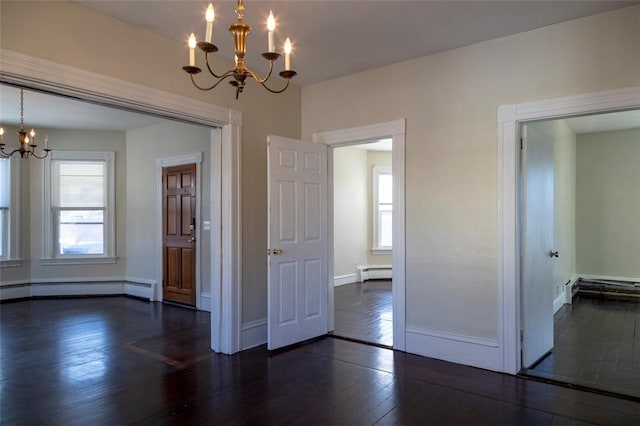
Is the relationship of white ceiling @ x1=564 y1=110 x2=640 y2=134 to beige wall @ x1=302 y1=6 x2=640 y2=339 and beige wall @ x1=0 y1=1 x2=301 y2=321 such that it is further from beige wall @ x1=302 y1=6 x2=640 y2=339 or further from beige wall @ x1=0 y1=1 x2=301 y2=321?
beige wall @ x1=0 y1=1 x2=301 y2=321

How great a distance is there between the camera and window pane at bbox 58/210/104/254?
7.05 meters

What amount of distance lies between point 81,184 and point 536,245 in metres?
7.03

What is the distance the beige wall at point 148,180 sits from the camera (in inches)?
240

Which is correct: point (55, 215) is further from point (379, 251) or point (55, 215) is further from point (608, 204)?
point (608, 204)

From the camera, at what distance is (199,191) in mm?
5992

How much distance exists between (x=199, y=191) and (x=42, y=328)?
2532 mm

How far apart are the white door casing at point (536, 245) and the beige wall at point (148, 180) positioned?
4195 millimetres

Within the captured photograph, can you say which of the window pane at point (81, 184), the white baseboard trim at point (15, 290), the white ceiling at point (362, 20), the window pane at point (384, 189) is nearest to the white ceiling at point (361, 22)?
the white ceiling at point (362, 20)

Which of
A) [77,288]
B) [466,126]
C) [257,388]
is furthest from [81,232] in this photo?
[466,126]

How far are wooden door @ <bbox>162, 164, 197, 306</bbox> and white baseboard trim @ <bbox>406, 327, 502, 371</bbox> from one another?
345 centimetres

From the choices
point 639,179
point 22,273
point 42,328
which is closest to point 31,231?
point 22,273

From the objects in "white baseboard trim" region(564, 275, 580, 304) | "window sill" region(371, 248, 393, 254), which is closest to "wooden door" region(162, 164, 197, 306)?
"window sill" region(371, 248, 393, 254)

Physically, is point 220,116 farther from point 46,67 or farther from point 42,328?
point 42,328

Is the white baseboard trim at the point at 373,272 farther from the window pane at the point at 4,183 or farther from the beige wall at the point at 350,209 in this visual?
the window pane at the point at 4,183
